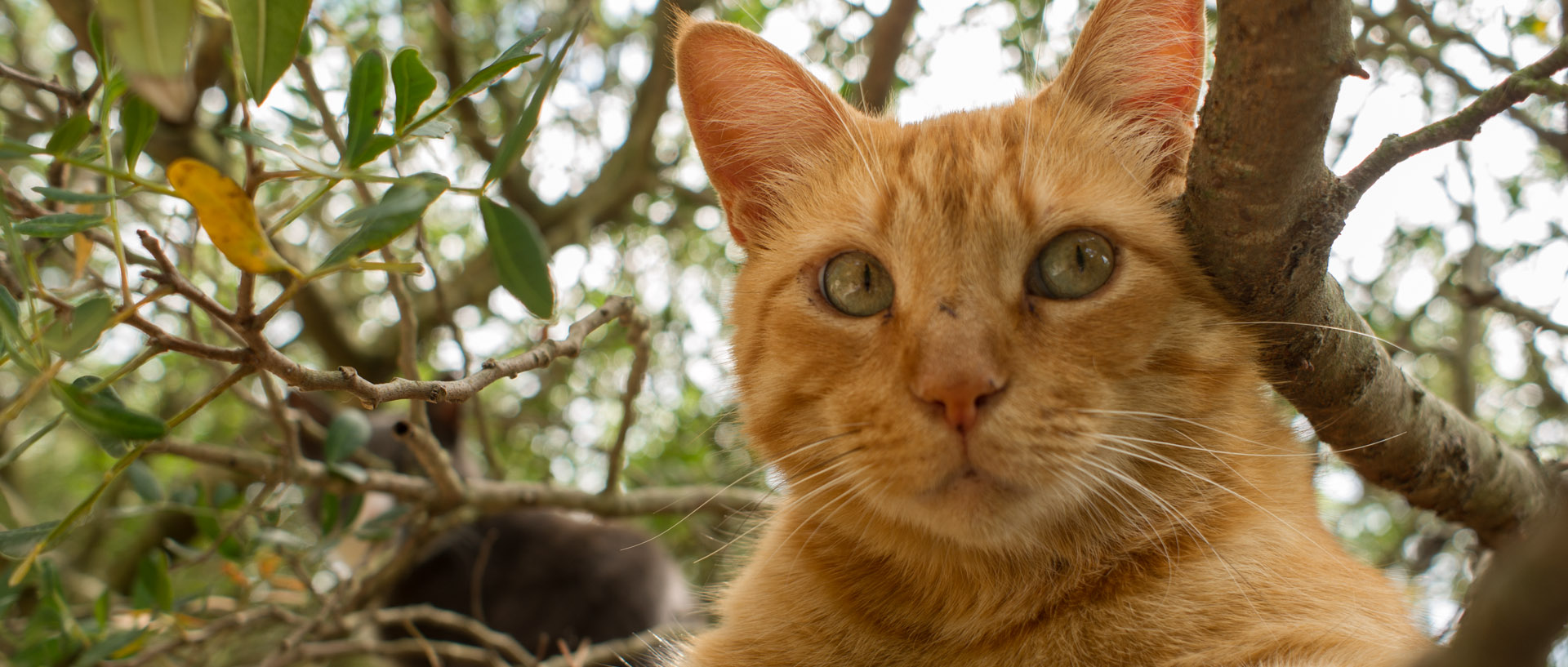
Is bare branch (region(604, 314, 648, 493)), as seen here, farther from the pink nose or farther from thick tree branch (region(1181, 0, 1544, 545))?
thick tree branch (region(1181, 0, 1544, 545))

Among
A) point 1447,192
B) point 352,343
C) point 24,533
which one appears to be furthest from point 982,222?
point 352,343

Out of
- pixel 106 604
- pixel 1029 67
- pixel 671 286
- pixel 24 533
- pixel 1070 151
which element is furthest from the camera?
pixel 671 286

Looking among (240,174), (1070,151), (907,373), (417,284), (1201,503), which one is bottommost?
(1201,503)

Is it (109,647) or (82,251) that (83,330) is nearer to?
(82,251)

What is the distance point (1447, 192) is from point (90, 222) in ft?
11.6

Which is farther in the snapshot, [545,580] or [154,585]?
[545,580]

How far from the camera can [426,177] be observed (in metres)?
0.89

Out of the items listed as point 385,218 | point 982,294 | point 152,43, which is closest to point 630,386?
point 982,294

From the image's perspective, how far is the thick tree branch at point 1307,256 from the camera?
1.00 meters

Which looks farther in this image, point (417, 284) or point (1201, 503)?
point (417, 284)

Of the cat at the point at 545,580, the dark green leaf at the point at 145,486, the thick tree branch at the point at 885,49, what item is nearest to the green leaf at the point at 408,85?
the dark green leaf at the point at 145,486

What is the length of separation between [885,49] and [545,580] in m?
2.93

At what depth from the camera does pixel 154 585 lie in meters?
2.18

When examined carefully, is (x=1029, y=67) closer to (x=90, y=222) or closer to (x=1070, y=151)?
(x=1070, y=151)
